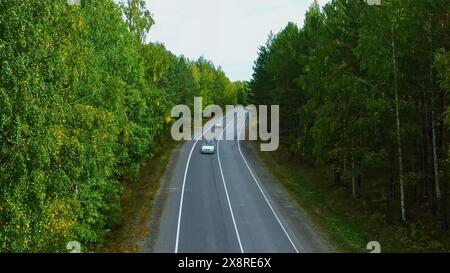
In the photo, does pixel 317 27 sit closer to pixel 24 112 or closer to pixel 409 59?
pixel 409 59

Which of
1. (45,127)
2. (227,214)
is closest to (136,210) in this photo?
(227,214)

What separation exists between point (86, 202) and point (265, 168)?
83.3ft

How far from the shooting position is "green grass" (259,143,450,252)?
2250 centimetres

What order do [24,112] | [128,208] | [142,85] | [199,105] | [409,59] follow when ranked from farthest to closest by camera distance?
1. [199,105]
2. [142,85]
3. [128,208]
4. [409,59]
5. [24,112]

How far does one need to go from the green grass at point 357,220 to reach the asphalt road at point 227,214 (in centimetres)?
97

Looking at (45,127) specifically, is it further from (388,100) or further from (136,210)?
(136,210)

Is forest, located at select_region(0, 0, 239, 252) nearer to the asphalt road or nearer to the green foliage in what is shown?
the asphalt road

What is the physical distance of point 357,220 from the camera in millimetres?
27344

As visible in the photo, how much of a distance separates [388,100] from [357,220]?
7.74 m

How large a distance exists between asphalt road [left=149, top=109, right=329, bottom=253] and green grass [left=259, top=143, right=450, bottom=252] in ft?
3.17

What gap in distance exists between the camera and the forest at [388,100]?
2131 cm

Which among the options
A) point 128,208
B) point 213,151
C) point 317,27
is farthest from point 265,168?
point 128,208

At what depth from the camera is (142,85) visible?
107ft

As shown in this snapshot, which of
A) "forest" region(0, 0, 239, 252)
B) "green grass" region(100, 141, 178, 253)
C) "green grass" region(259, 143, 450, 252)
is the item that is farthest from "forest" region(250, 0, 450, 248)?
"forest" region(0, 0, 239, 252)
